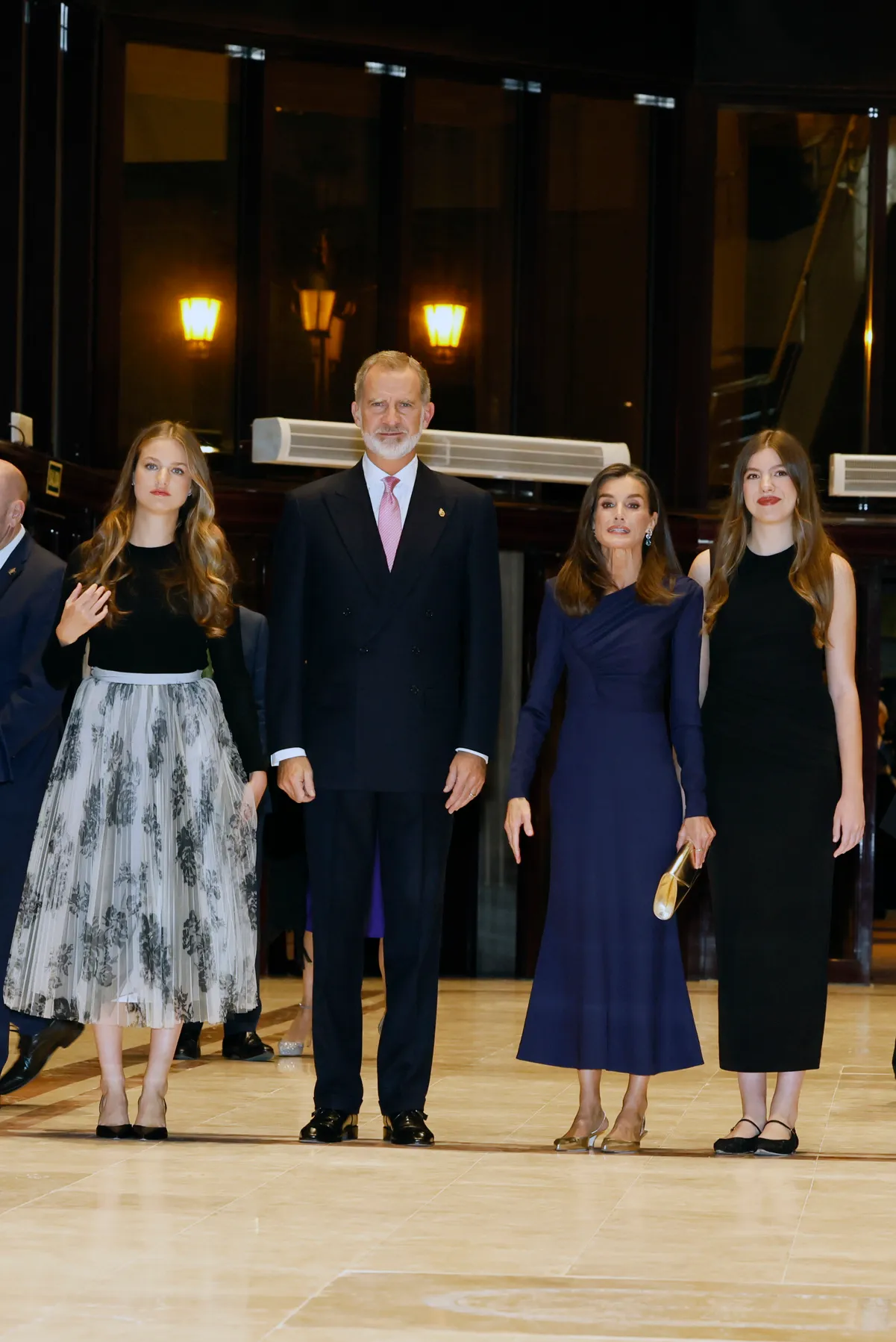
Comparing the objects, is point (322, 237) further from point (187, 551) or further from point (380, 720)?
point (380, 720)

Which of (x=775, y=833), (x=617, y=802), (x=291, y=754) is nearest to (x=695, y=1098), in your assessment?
(x=775, y=833)

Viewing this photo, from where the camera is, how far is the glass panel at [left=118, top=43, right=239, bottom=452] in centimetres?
868

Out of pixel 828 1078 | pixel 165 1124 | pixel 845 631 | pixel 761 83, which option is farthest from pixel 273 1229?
pixel 761 83

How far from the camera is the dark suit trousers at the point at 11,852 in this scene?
16.0 ft

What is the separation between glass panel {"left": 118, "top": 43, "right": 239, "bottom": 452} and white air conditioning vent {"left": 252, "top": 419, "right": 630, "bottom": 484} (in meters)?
0.38

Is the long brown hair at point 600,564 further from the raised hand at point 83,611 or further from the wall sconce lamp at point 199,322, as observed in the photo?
the wall sconce lamp at point 199,322

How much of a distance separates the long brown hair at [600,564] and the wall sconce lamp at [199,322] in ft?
15.8

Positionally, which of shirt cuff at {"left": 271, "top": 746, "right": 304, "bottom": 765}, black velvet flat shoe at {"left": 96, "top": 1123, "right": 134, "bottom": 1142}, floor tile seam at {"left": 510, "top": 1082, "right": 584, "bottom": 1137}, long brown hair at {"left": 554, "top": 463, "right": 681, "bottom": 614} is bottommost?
floor tile seam at {"left": 510, "top": 1082, "right": 584, "bottom": 1137}

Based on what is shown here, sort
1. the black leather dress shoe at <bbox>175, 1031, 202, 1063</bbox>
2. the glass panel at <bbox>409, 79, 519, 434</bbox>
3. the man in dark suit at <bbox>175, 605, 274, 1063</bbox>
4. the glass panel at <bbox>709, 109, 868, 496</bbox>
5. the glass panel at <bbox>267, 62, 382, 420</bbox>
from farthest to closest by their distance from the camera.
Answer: the glass panel at <bbox>709, 109, 868, 496</bbox>, the glass panel at <bbox>409, 79, 519, 434</bbox>, the glass panel at <bbox>267, 62, 382, 420</bbox>, the black leather dress shoe at <bbox>175, 1031, 202, 1063</bbox>, the man in dark suit at <bbox>175, 605, 274, 1063</bbox>

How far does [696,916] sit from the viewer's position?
30.8ft

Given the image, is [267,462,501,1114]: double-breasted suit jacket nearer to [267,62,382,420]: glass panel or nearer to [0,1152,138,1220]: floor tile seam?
[0,1152,138,1220]: floor tile seam

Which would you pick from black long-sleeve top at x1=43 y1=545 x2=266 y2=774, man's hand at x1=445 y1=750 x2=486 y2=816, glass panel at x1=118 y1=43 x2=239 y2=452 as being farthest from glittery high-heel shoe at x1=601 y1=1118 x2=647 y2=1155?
glass panel at x1=118 y1=43 x2=239 y2=452

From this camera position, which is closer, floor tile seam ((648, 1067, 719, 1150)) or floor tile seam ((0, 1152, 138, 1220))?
floor tile seam ((0, 1152, 138, 1220))

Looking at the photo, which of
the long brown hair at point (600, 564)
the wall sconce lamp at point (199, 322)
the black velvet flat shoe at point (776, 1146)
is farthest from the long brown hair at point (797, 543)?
the wall sconce lamp at point (199, 322)
